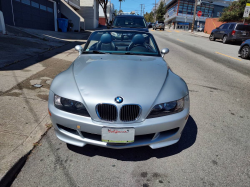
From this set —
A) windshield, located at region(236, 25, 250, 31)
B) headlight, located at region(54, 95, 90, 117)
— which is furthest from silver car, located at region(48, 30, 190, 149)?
windshield, located at region(236, 25, 250, 31)

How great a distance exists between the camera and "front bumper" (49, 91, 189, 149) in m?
2.10

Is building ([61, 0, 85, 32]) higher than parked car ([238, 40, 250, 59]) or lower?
higher

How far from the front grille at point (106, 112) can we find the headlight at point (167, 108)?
38 centimetres

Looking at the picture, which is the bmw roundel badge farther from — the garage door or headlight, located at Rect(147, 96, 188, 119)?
the garage door

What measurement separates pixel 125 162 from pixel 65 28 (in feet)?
74.0

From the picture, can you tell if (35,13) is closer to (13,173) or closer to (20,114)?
(20,114)

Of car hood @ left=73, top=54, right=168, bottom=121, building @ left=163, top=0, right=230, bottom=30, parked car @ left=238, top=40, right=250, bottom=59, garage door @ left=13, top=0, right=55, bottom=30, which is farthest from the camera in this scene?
building @ left=163, top=0, right=230, bottom=30

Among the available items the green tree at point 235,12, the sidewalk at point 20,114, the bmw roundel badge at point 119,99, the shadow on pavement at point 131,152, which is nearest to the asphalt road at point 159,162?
the shadow on pavement at point 131,152

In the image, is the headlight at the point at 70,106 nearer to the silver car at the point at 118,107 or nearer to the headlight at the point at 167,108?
the silver car at the point at 118,107

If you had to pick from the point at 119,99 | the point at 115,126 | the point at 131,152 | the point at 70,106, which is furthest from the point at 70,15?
the point at 115,126

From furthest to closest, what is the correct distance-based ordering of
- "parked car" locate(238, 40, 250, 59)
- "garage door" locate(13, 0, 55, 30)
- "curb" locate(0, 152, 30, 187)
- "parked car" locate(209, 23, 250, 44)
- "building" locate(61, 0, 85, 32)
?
"building" locate(61, 0, 85, 32) → "parked car" locate(209, 23, 250, 44) → "garage door" locate(13, 0, 55, 30) → "parked car" locate(238, 40, 250, 59) → "curb" locate(0, 152, 30, 187)

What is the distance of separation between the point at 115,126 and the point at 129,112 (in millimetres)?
209

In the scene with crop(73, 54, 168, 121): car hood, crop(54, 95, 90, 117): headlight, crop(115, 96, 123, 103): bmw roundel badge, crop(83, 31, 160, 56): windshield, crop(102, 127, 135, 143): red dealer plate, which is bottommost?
crop(102, 127, 135, 143): red dealer plate

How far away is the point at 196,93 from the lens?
486 centimetres
